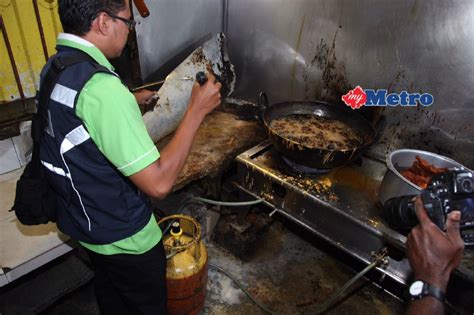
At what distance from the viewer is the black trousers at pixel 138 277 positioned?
1715mm

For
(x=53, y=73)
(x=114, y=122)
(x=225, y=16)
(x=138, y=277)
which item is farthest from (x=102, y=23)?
(x=225, y=16)

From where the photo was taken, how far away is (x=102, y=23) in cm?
137

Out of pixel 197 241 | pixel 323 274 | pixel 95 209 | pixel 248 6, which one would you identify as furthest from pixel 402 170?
pixel 248 6

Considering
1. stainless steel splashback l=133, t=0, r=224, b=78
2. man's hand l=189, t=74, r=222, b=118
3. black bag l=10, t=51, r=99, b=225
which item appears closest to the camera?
black bag l=10, t=51, r=99, b=225

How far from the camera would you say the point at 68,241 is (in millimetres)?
2242

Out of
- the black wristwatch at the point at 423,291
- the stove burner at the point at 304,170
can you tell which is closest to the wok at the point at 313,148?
the stove burner at the point at 304,170

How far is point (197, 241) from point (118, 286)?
0.63 m

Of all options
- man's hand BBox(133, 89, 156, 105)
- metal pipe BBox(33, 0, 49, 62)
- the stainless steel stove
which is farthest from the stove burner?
metal pipe BBox(33, 0, 49, 62)

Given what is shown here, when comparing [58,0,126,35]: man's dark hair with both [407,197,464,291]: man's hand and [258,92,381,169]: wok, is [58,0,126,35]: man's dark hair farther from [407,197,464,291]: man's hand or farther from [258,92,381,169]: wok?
[407,197,464,291]: man's hand

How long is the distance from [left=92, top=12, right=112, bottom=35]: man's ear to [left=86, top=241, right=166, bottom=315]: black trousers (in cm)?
113

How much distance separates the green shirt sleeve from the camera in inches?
48.9

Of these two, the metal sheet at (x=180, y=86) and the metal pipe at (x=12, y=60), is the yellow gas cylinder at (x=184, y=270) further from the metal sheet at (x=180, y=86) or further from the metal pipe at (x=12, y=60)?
the metal pipe at (x=12, y=60)

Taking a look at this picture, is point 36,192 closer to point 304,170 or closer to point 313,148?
point 313,148

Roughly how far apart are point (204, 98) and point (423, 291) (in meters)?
1.33
